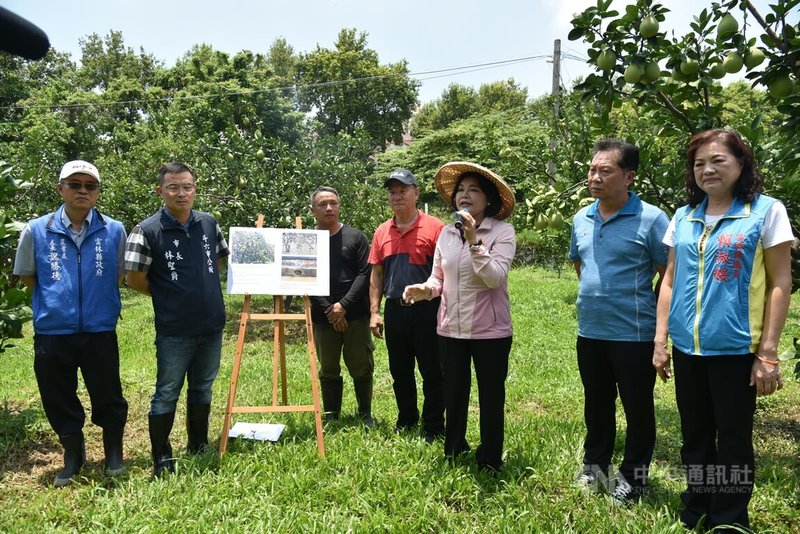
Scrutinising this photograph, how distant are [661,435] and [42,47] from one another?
4.33 metres

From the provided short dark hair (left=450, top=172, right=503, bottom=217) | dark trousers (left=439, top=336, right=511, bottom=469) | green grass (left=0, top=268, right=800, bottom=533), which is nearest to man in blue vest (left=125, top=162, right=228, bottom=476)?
green grass (left=0, top=268, right=800, bottom=533)

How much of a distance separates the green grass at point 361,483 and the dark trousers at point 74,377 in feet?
1.18

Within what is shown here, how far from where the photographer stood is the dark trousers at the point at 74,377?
3336 millimetres

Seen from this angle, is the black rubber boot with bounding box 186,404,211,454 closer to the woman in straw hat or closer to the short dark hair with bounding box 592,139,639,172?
the woman in straw hat

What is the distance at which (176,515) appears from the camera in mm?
2926

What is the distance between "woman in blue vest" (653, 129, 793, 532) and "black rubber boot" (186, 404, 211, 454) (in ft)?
8.91

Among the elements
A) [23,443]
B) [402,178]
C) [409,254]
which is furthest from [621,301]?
[23,443]

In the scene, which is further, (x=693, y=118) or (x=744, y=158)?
(x=693, y=118)

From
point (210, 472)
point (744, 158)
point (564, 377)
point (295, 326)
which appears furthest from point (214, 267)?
point (295, 326)

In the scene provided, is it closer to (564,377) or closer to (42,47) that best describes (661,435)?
(564,377)

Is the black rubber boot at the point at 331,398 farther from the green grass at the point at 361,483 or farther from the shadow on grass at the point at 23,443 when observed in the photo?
the shadow on grass at the point at 23,443

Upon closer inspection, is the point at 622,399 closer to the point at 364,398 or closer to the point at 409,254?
the point at 409,254

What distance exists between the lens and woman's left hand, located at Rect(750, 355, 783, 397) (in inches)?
89.9

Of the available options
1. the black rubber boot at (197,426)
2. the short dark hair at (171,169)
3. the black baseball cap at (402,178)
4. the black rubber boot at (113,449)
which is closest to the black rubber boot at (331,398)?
→ the black rubber boot at (197,426)
